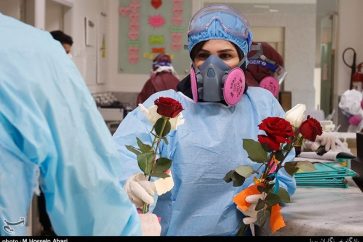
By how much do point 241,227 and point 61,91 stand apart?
0.83m

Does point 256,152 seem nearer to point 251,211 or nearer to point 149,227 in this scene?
point 251,211

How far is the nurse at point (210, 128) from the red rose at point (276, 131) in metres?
0.24

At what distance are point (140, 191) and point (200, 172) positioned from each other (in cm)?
45

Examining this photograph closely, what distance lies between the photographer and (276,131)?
46.2 inches

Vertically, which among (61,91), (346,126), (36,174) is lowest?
(346,126)

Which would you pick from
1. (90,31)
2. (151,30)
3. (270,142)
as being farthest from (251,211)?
(151,30)

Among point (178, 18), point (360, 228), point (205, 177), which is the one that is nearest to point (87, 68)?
point (178, 18)

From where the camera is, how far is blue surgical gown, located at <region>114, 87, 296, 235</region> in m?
1.40

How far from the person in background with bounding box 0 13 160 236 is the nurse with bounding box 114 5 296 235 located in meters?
0.51

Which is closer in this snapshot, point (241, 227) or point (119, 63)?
point (241, 227)

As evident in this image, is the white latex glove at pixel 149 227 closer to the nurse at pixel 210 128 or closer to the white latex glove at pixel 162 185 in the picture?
the white latex glove at pixel 162 185

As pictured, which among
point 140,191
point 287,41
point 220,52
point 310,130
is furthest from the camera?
point 287,41

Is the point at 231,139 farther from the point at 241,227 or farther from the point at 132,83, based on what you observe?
the point at 132,83

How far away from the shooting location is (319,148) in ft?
6.25
